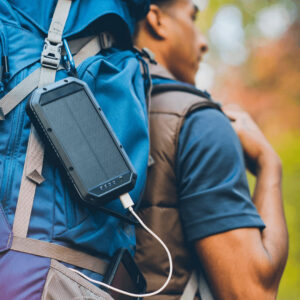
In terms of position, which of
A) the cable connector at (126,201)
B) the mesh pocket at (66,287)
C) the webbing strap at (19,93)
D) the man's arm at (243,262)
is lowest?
the man's arm at (243,262)

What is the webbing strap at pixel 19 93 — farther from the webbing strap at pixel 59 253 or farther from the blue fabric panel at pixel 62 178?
the webbing strap at pixel 59 253

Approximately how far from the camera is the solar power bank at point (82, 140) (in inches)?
49.1

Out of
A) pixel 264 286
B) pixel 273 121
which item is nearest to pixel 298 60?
pixel 273 121

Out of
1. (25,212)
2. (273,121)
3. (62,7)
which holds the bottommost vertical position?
(273,121)

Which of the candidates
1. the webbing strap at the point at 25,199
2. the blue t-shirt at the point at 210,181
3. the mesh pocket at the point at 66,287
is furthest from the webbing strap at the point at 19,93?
the blue t-shirt at the point at 210,181

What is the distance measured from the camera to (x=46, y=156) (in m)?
1.29

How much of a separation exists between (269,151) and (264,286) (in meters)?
0.78

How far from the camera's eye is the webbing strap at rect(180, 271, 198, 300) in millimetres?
1677

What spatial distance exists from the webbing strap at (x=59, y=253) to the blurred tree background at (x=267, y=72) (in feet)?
26.7

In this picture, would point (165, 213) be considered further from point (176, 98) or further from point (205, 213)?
point (176, 98)

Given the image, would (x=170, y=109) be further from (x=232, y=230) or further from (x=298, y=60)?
(x=298, y=60)

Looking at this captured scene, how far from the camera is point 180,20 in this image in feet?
7.33

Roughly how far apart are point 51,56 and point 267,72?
35.7 ft

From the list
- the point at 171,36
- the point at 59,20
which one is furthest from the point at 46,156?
the point at 171,36
